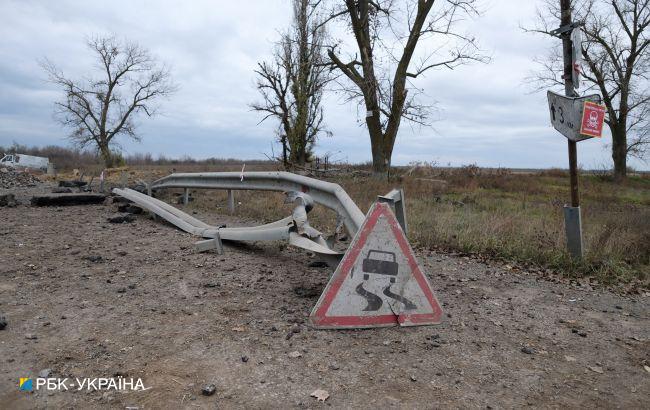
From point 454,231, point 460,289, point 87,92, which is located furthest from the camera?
point 87,92

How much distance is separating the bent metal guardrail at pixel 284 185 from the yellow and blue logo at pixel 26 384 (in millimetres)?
2611

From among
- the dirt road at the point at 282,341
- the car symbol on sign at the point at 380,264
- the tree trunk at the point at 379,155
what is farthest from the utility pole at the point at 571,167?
the tree trunk at the point at 379,155

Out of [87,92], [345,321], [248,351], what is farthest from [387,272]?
[87,92]

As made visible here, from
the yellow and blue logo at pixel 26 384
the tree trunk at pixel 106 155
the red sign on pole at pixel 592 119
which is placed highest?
the tree trunk at pixel 106 155

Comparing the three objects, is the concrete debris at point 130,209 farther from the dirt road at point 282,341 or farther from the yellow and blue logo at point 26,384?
the yellow and blue logo at point 26,384

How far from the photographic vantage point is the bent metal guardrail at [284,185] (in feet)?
14.8

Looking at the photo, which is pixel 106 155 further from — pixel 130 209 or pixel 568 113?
pixel 568 113

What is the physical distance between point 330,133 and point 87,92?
24.4 m

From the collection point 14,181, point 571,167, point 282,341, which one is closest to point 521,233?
point 571,167

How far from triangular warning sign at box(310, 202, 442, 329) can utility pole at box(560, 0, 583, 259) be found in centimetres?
307

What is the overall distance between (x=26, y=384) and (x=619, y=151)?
1219 inches

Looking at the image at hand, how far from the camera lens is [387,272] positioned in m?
3.35

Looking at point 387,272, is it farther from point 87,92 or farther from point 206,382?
point 87,92

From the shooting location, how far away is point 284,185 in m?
6.94
